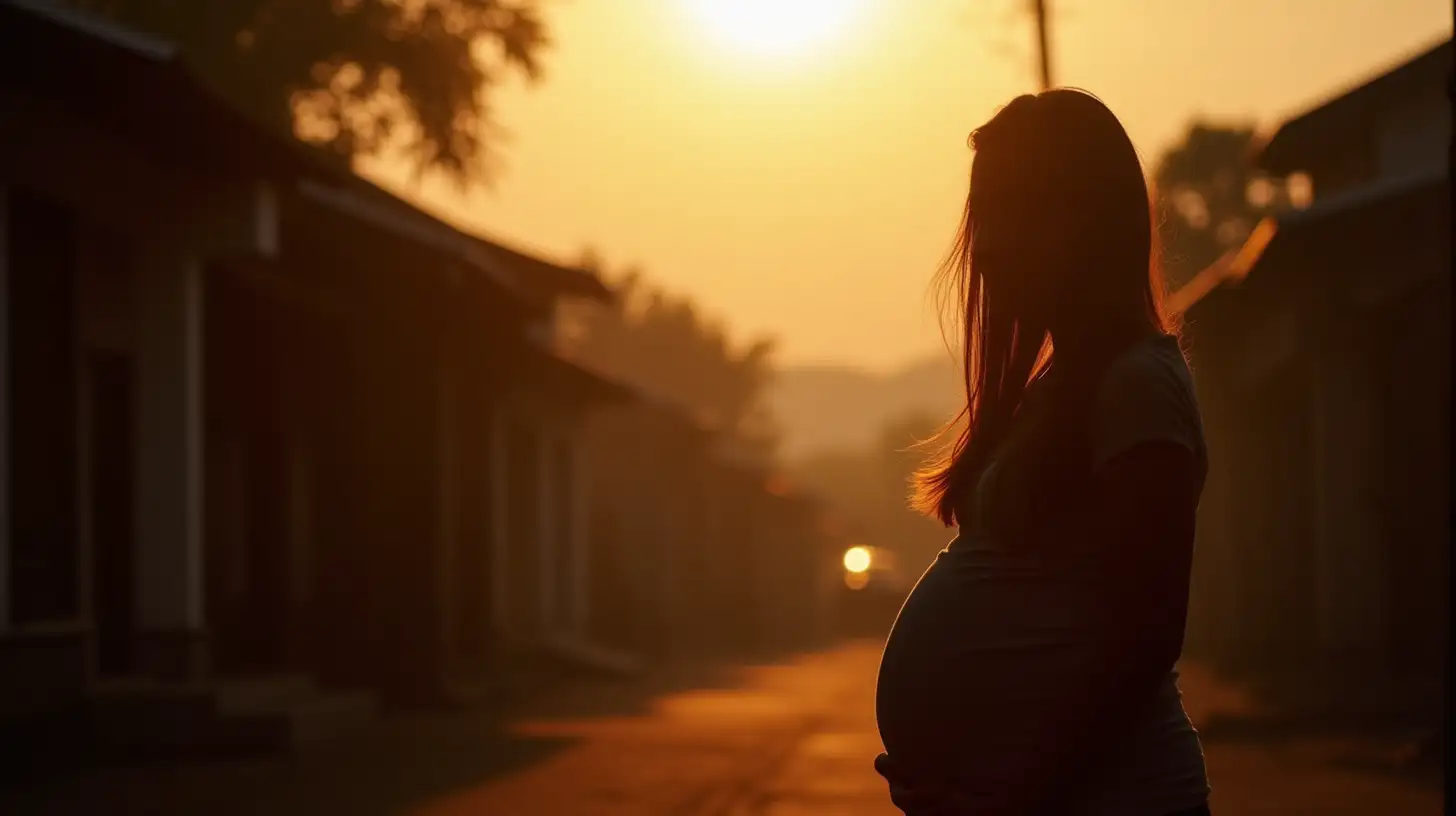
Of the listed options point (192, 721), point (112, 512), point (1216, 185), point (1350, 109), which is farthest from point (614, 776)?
point (1216, 185)

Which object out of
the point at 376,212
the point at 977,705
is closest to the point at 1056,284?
the point at 977,705

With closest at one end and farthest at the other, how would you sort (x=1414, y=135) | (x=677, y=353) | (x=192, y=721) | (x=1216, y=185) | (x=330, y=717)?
(x=192, y=721), (x=330, y=717), (x=1414, y=135), (x=1216, y=185), (x=677, y=353)

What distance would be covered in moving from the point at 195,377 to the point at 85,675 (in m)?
2.02

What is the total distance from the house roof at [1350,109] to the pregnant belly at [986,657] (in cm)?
1830

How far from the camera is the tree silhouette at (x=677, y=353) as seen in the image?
100125mm

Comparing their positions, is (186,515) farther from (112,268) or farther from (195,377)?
(112,268)

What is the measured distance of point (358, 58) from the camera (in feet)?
99.9

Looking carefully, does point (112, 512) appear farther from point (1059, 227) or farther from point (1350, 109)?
point (1350, 109)

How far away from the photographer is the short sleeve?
258 cm

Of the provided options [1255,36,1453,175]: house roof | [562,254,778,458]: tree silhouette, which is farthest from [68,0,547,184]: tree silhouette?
[562,254,778,458]: tree silhouette

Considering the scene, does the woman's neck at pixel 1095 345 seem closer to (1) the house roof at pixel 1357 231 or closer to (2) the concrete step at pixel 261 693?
(2) the concrete step at pixel 261 693

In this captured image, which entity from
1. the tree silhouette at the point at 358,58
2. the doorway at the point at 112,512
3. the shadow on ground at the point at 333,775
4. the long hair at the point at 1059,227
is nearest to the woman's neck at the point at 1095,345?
the long hair at the point at 1059,227

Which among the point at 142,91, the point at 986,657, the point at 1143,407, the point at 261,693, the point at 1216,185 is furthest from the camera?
the point at 1216,185

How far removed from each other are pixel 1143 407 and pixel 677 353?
327 feet
